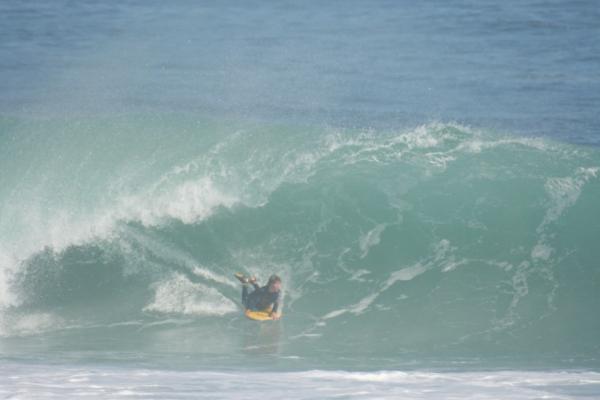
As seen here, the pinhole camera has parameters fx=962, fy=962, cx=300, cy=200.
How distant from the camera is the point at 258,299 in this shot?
14.3 meters

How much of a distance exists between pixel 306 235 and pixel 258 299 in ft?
10.5

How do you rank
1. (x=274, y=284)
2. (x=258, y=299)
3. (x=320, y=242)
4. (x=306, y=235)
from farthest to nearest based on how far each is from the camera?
(x=306, y=235) → (x=320, y=242) → (x=258, y=299) → (x=274, y=284)

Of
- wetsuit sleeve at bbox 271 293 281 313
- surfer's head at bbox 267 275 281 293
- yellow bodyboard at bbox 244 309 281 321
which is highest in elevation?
surfer's head at bbox 267 275 281 293

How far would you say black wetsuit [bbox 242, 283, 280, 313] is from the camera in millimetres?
14219

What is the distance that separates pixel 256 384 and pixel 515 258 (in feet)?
24.6

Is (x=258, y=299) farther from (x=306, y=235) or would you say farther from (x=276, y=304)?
(x=306, y=235)

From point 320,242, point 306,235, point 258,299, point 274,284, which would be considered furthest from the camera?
point 306,235

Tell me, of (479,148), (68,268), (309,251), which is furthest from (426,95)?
(68,268)

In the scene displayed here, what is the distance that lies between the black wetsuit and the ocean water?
0.86 feet

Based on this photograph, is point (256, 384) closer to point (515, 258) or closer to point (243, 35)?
point (515, 258)

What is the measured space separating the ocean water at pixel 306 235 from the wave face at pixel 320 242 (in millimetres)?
44

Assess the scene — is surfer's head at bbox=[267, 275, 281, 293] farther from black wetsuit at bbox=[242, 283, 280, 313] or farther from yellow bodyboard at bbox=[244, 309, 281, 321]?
yellow bodyboard at bbox=[244, 309, 281, 321]

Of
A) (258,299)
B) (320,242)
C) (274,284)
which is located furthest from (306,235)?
(274,284)

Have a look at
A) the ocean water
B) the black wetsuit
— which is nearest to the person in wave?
the black wetsuit
